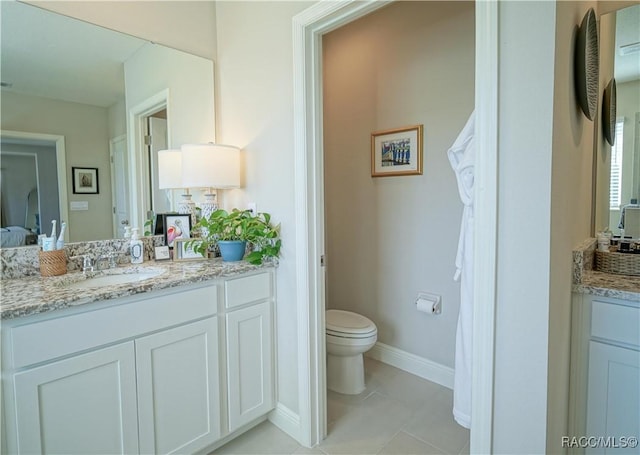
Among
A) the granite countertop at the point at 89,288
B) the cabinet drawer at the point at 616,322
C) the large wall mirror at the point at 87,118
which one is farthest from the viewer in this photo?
the large wall mirror at the point at 87,118

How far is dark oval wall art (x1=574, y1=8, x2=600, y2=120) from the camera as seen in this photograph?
4.34 ft

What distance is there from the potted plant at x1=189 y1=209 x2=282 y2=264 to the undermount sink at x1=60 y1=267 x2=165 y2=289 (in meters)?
0.27

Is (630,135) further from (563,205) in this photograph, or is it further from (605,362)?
(605,362)

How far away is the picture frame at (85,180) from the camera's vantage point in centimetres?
175

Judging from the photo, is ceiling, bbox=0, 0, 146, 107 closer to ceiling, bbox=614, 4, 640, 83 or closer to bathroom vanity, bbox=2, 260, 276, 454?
bathroom vanity, bbox=2, 260, 276, 454

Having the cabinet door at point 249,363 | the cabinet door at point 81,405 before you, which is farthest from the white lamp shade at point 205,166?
the cabinet door at point 81,405

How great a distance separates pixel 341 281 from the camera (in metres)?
2.96

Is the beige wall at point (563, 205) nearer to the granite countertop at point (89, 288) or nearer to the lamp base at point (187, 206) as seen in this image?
the granite countertop at point (89, 288)

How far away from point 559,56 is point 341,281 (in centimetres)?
221

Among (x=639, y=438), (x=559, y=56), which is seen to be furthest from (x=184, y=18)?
(x=639, y=438)

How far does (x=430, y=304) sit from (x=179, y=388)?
158 cm

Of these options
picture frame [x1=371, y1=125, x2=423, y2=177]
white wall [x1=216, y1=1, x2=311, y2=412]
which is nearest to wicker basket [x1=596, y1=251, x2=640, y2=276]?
picture frame [x1=371, y1=125, x2=423, y2=177]

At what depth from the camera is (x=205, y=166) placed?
1.87 m

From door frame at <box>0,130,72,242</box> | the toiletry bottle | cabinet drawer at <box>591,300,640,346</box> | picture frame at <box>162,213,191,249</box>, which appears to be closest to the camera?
cabinet drawer at <box>591,300,640,346</box>
